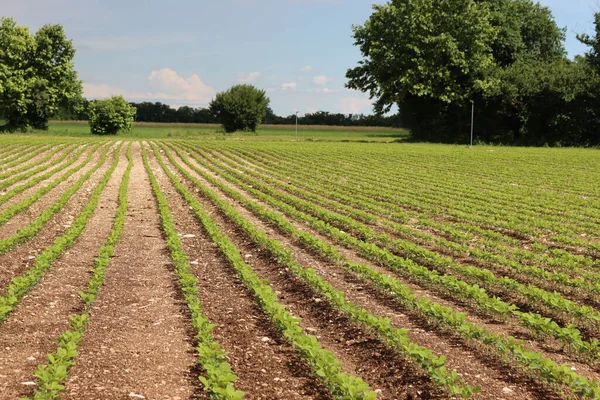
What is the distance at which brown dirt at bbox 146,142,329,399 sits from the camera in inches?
198

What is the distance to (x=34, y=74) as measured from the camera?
200ft

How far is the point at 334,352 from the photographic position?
587 cm

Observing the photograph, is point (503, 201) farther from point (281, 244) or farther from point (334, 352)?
point (334, 352)

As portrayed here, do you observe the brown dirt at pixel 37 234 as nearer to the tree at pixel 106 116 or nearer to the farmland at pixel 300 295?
the farmland at pixel 300 295

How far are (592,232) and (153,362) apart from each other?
31.9 ft

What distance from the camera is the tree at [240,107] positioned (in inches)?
3017

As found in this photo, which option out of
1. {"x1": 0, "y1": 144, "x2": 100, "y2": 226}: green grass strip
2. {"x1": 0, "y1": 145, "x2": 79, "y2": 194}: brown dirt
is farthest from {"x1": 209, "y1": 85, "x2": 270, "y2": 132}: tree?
{"x1": 0, "y1": 144, "x2": 100, "y2": 226}: green grass strip

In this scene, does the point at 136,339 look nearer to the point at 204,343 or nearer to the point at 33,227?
the point at 204,343

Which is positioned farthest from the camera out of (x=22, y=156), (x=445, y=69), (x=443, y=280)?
(x=445, y=69)

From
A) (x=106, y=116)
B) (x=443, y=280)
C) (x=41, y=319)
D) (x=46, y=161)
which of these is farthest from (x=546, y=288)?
(x=106, y=116)

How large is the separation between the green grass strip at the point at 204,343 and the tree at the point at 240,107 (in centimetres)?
6674

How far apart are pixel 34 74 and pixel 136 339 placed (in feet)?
205

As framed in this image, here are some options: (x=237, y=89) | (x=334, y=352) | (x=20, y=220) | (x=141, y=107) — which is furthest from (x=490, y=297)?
(x=141, y=107)

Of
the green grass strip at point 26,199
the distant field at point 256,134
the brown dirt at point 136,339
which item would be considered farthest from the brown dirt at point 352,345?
the distant field at point 256,134
